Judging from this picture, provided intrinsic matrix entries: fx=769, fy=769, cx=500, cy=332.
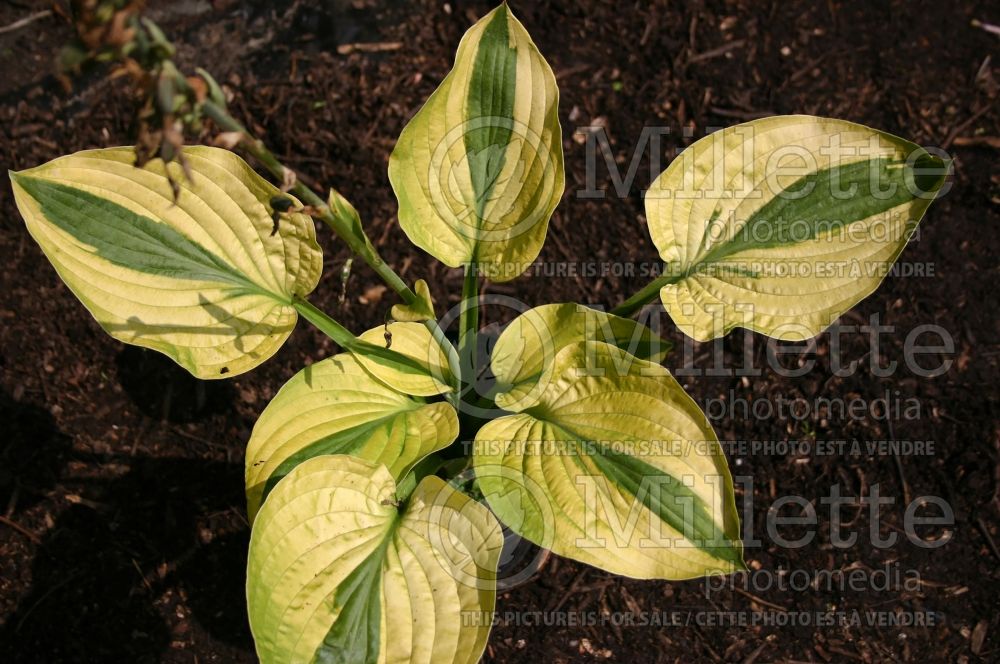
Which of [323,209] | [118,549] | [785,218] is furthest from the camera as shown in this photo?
[118,549]

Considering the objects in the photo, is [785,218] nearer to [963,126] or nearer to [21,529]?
[963,126]

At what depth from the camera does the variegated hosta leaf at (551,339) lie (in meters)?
1.39

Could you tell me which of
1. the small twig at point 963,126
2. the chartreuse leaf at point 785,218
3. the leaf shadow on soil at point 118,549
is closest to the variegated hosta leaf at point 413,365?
the chartreuse leaf at point 785,218

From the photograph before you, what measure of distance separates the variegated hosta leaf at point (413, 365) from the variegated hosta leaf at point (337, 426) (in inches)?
1.5

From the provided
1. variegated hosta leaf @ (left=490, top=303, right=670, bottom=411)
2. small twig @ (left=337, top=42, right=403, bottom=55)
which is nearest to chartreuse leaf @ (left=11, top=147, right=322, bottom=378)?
variegated hosta leaf @ (left=490, top=303, right=670, bottom=411)

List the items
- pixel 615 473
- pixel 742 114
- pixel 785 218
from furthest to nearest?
pixel 742 114 < pixel 785 218 < pixel 615 473

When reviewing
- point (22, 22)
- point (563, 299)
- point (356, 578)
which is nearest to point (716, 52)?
point (563, 299)

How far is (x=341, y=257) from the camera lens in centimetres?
204

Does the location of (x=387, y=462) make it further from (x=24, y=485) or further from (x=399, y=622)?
(x=24, y=485)

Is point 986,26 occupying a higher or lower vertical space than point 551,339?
higher

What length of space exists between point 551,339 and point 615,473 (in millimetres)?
303

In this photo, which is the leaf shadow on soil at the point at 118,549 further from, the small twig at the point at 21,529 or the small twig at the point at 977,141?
the small twig at the point at 977,141

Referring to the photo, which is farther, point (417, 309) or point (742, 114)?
point (742, 114)

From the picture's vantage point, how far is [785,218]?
1.37 m
